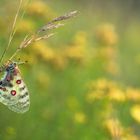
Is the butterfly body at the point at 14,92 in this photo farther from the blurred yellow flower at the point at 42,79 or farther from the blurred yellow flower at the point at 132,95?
the blurred yellow flower at the point at 42,79

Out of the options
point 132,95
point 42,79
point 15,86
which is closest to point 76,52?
point 42,79

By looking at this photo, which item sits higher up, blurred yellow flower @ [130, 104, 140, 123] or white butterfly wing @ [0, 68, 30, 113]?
blurred yellow flower @ [130, 104, 140, 123]

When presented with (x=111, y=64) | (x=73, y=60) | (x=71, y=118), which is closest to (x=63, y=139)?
(x=71, y=118)

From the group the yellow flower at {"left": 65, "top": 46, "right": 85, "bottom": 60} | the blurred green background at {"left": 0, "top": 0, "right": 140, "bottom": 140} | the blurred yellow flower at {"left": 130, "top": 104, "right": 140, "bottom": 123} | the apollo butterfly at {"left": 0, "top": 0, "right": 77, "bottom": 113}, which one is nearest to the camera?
the apollo butterfly at {"left": 0, "top": 0, "right": 77, "bottom": 113}

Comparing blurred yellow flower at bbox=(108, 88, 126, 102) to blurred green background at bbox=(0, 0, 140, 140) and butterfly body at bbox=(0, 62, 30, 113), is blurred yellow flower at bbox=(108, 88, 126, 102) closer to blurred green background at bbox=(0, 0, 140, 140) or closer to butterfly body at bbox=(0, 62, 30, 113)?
blurred green background at bbox=(0, 0, 140, 140)

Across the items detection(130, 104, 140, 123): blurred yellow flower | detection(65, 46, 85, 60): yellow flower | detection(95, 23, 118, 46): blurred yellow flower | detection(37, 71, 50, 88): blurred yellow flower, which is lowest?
detection(130, 104, 140, 123): blurred yellow flower

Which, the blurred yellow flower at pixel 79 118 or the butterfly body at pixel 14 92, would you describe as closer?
the butterfly body at pixel 14 92

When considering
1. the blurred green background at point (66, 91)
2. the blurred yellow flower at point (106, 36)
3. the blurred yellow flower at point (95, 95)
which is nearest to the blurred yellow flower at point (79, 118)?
the blurred green background at point (66, 91)

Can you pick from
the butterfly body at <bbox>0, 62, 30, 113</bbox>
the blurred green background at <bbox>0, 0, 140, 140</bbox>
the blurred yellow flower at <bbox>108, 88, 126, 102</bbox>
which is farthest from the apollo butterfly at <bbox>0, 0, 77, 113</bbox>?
the blurred yellow flower at <bbox>108, 88, 126, 102</bbox>

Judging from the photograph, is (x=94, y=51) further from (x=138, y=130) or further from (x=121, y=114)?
(x=121, y=114)
